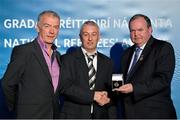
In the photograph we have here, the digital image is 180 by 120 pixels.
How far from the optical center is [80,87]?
3783 mm

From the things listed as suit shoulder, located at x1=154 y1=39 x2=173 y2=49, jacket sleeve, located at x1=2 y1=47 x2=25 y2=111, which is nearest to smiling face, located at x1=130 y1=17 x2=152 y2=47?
suit shoulder, located at x1=154 y1=39 x2=173 y2=49

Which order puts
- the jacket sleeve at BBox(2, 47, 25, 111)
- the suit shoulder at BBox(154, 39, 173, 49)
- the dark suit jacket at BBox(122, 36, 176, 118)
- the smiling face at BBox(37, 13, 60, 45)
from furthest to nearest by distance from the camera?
the suit shoulder at BBox(154, 39, 173, 49) → the dark suit jacket at BBox(122, 36, 176, 118) → the smiling face at BBox(37, 13, 60, 45) → the jacket sleeve at BBox(2, 47, 25, 111)

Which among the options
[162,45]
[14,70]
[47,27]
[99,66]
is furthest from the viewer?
[99,66]

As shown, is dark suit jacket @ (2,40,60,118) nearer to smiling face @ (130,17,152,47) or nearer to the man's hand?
the man's hand

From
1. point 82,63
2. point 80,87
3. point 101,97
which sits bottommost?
point 101,97

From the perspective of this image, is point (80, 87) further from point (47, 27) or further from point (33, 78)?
point (47, 27)

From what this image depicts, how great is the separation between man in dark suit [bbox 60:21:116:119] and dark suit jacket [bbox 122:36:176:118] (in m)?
Answer: 0.22

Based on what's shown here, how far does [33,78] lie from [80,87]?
0.52 meters

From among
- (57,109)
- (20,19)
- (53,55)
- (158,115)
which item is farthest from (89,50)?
(20,19)

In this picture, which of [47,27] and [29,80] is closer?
[29,80]

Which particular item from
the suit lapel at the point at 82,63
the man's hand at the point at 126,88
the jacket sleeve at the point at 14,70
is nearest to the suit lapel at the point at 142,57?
the man's hand at the point at 126,88

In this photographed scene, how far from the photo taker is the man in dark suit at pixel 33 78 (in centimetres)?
345

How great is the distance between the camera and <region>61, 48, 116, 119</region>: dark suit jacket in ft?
12.3

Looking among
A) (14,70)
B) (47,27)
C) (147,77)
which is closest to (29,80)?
(14,70)
